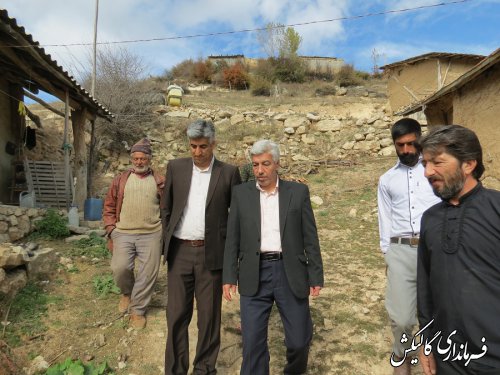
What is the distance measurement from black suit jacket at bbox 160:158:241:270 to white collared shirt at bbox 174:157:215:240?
4 cm

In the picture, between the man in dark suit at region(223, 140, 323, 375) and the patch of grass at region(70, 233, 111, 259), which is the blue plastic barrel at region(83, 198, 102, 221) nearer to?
the patch of grass at region(70, 233, 111, 259)

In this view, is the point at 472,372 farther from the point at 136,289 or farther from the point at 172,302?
the point at 136,289

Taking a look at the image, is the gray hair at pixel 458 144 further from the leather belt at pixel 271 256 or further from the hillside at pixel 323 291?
the hillside at pixel 323 291

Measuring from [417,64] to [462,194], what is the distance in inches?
629

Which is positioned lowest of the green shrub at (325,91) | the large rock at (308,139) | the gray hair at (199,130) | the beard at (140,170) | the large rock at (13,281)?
the large rock at (13,281)

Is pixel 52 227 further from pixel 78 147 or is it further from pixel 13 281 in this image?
pixel 78 147

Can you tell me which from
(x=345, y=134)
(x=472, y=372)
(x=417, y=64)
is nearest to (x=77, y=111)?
(x=472, y=372)

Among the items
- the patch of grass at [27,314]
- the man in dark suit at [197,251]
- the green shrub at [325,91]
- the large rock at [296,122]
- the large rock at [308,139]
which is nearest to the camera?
the man in dark suit at [197,251]

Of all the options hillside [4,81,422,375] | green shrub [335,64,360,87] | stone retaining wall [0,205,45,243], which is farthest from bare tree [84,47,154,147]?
green shrub [335,64,360,87]

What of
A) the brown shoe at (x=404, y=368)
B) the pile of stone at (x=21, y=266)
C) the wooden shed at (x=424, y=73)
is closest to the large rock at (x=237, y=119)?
the wooden shed at (x=424, y=73)

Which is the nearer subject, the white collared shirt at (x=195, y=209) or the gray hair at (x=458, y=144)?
the gray hair at (x=458, y=144)

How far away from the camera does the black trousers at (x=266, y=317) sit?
2389mm

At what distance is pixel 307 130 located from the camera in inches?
613

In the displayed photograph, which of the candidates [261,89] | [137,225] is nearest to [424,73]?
[261,89]
